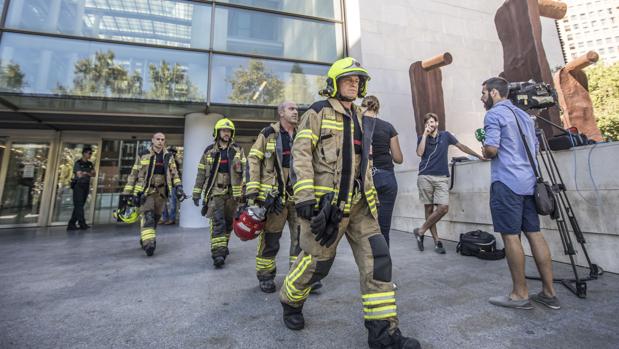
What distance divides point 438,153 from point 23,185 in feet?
37.9

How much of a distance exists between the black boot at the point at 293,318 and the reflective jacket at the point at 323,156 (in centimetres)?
80

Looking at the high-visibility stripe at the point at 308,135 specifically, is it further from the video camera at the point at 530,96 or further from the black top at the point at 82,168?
the black top at the point at 82,168

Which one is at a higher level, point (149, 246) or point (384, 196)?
point (384, 196)

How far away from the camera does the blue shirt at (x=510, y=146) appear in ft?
7.49

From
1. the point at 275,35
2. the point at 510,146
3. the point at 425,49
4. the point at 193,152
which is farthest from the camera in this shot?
the point at 425,49

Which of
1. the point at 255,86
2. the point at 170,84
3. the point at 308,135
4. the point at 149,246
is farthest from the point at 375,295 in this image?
the point at 170,84

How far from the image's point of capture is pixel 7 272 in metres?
3.52

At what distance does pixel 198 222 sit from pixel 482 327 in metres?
6.95

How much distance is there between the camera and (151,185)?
4.38 meters

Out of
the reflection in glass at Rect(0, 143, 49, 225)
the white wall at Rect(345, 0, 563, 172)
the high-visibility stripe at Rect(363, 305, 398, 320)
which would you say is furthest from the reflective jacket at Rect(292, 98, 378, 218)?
the reflection in glass at Rect(0, 143, 49, 225)

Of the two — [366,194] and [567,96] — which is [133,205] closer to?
[366,194]

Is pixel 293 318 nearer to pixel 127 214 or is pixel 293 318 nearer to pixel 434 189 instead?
pixel 434 189

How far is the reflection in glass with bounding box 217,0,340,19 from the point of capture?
8268 mm

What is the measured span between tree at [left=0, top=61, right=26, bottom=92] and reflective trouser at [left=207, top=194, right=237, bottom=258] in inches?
237
